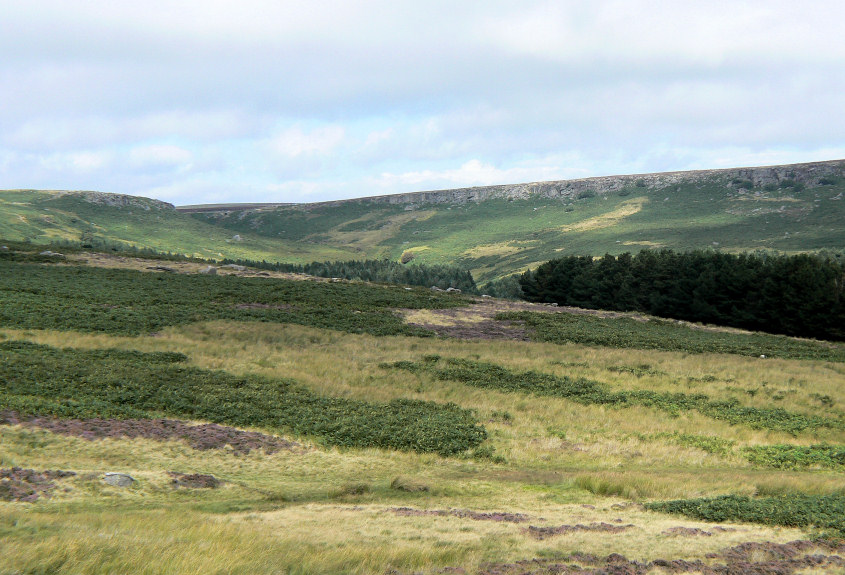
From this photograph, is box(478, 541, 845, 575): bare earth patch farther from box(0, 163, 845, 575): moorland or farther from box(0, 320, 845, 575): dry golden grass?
box(0, 320, 845, 575): dry golden grass

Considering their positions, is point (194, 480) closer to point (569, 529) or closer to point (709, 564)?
point (569, 529)

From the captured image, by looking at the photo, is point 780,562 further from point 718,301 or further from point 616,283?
point 616,283

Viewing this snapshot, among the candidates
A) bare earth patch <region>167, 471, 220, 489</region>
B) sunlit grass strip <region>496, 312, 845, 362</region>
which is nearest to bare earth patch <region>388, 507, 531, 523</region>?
bare earth patch <region>167, 471, 220, 489</region>

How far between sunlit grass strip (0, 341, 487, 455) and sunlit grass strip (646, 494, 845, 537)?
9167 mm

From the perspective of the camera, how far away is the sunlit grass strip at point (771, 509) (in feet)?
41.4

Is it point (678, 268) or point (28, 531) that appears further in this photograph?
point (678, 268)

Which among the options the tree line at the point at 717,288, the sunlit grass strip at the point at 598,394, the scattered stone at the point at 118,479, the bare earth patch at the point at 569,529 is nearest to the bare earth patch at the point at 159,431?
the scattered stone at the point at 118,479

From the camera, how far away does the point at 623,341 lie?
49938 mm

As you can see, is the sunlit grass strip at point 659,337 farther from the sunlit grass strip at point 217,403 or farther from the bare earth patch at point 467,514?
the bare earth patch at point 467,514

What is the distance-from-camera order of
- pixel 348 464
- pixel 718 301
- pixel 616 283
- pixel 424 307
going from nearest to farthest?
pixel 348 464 < pixel 424 307 < pixel 718 301 < pixel 616 283

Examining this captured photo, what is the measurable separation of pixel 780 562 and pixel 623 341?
41.4 meters

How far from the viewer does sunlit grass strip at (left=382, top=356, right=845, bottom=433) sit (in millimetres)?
27594

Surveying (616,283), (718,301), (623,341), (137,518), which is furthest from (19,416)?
(616,283)

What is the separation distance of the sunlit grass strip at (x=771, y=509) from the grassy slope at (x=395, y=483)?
0.51 metres
